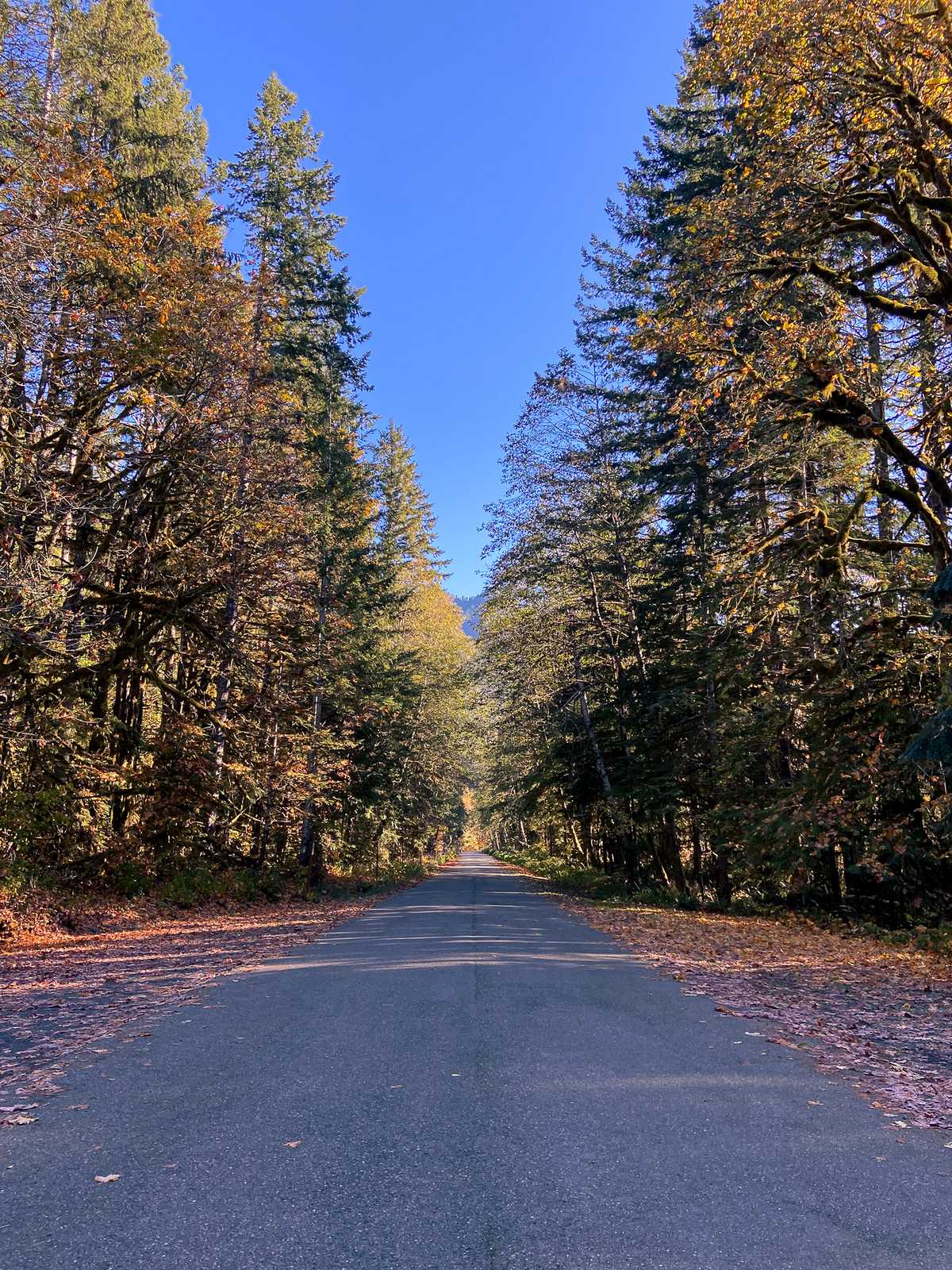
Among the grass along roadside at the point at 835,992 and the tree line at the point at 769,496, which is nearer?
the grass along roadside at the point at 835,992

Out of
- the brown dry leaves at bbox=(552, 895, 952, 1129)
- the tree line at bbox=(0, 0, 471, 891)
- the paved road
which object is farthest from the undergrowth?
the tree line at bbox=(0, 0, 471, 891)

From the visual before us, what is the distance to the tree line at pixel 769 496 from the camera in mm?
8430

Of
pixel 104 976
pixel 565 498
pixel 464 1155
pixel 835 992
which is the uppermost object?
pixel 565 498

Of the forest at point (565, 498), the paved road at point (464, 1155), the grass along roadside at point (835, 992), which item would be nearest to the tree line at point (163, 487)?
the forest at point (565, 498)

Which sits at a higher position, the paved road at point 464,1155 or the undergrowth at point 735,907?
the paved road at point 464,1155

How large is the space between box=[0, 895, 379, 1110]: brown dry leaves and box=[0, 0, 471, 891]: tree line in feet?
8.09

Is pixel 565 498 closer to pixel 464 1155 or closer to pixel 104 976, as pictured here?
pixel 104 976

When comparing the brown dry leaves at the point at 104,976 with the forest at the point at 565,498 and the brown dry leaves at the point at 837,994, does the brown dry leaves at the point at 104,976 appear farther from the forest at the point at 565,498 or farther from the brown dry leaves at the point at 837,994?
the brown dry leaves at the point at 837,994

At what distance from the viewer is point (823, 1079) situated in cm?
468

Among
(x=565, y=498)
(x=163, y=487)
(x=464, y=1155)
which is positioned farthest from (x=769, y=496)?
(x=464, y=1155)

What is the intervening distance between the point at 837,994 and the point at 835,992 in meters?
0.06

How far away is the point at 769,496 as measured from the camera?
48.2ft

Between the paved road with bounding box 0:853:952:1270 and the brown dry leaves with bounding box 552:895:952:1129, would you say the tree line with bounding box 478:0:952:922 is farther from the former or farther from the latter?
the paved road with bounding box 0:853:952:1270

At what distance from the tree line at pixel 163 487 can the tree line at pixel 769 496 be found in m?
6.12
